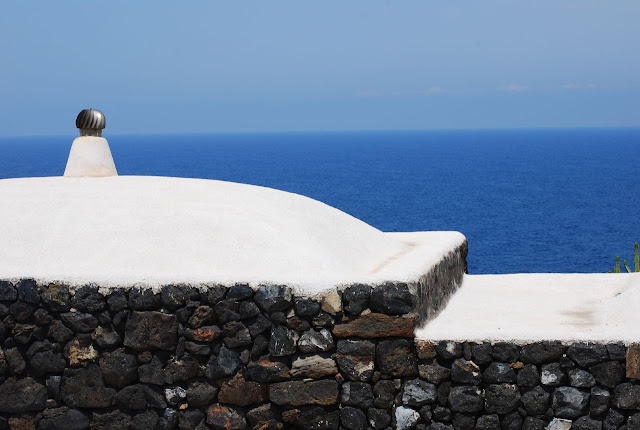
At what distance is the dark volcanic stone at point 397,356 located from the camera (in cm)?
823

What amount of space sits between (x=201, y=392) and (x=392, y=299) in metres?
1.95

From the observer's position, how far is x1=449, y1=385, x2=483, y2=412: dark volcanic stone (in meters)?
8.23

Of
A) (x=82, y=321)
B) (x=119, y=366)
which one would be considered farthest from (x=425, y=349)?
(x=82, y=321)

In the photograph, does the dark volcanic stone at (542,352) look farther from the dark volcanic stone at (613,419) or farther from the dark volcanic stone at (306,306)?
the dark volcanic stone at (306,306)

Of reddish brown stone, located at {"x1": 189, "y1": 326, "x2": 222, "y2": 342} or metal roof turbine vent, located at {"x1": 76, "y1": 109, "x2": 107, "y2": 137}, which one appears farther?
metal roof turbine vent, located at {"x1": 76, "y1": 109, "x2": 107, "y2": 137}

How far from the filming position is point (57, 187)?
10.3 metres

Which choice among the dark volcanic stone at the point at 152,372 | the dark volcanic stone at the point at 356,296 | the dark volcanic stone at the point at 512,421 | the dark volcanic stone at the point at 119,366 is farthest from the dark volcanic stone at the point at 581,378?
the dark volcanic stone at the point at 119,366

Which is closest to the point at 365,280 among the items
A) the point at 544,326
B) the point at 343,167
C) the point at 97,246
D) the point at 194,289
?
the point at 194,289

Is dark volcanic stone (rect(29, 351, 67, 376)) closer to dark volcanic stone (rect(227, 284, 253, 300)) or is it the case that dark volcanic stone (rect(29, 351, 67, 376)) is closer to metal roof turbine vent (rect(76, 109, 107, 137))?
dark volcanic stone (rect(227, 284, 253, 300))

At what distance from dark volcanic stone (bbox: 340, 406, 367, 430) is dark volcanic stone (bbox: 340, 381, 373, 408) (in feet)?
0.21

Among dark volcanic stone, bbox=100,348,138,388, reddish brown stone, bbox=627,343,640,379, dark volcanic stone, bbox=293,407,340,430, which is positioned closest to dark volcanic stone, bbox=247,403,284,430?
dark volcanic stone, bbox=293,407,340,430

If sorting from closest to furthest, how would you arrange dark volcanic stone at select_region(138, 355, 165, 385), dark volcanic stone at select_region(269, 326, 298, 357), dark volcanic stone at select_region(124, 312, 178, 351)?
dark volcanic stone at select_region(269, 326, 298, 357), dark volcanic stone at select_region(124, 312, 178, 351), dark volcanic stone at select_region(138, 355, 165, 385)

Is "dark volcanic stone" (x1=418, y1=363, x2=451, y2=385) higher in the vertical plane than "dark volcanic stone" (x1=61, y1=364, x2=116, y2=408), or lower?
higher

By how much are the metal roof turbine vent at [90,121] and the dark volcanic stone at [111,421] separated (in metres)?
3.78
